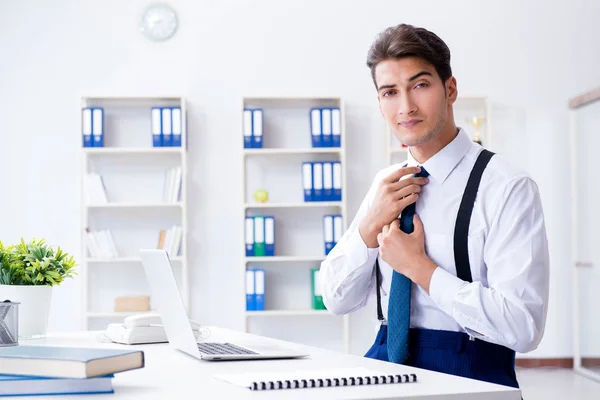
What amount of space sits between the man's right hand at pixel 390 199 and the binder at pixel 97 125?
152 inches

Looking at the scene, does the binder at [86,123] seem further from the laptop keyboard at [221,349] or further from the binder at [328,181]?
the laptop keyboard at [221,349]

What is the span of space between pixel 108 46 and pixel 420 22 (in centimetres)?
223

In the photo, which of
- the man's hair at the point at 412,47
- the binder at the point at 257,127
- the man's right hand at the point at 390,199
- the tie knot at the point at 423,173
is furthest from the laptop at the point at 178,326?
the binder at the point at 257,127

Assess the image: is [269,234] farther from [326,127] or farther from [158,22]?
[158,22]

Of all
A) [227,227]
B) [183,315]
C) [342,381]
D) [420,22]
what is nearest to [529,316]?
[342,381]

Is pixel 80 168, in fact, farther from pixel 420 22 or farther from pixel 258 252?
pixel 420 22

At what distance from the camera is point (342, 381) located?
1.29 m

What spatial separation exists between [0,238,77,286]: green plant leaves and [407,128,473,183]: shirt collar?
1064 millimetres

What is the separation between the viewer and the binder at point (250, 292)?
17.6 feet

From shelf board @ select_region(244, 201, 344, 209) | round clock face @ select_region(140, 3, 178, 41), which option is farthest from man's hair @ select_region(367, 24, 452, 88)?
round clock face @ select_region(140, 3, 178, 41)

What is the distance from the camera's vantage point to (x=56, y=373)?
1.21 m

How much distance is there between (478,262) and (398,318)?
0.67ft

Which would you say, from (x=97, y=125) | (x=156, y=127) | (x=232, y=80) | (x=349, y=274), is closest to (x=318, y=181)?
(x=232, y=80)

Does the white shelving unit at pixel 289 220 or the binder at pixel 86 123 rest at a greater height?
the binder at pixel 86 123
